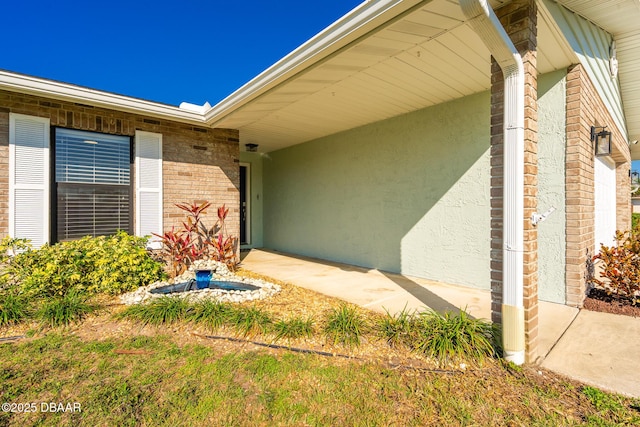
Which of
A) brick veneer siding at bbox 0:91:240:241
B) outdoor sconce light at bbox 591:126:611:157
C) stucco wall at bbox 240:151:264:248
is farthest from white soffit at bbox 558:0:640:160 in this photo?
stucco wall at bbox 240:151:264:248

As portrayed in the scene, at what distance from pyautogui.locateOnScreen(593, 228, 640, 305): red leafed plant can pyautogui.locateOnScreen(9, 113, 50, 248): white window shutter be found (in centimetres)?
737

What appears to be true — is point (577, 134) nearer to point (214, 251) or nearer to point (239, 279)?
point (239, 279)

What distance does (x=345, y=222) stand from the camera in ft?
23.1

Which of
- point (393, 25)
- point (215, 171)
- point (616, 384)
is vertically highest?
point (393, 25)

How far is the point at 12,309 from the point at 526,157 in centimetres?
508

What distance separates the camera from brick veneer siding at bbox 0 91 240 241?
175 inches

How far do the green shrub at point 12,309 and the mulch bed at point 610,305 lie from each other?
20.5ft

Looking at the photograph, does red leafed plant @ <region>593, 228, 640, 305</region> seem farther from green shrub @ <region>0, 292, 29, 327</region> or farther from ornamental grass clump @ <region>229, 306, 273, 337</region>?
green shrub @ <region>0, 292, 29, 327</region>

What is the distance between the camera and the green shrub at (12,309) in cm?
337

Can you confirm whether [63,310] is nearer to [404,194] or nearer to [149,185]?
[149,185]

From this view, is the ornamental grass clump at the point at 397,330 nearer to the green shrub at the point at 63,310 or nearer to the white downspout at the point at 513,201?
the white downspout at the point at 513,201

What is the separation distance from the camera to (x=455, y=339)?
9.00 ft

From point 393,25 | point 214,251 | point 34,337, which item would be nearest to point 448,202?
point 393,25

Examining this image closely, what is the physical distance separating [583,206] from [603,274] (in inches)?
35.9
